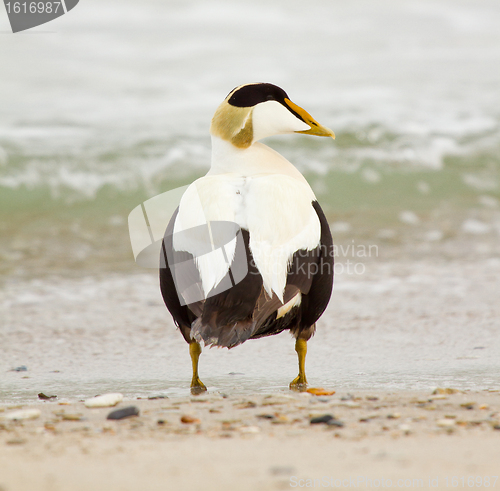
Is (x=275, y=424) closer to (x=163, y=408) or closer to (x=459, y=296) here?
(x=163, y=408)

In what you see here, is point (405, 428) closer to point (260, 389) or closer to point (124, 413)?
point (124, 413)

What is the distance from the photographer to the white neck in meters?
3.27

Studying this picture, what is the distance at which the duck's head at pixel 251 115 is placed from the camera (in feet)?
10.9

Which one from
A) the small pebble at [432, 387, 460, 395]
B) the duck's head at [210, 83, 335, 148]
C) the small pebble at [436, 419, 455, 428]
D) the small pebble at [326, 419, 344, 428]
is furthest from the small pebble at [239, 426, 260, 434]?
the duck's head at [210, 83, 335, 148]

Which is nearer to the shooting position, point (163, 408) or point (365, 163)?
point (163, 408)

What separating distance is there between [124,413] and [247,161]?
52.8 inches

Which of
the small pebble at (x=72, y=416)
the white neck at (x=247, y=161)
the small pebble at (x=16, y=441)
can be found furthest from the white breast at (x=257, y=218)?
the small pebble at (x=16, y=441)

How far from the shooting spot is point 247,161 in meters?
3.29

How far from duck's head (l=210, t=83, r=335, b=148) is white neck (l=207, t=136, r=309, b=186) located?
0.03 m

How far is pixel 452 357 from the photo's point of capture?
3771 mm

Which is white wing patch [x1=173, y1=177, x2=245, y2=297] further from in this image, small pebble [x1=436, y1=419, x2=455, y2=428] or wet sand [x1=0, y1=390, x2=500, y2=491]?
small pebble [x1=436, y1=419, x2=455, y2=428]

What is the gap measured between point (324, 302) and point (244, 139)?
84cm

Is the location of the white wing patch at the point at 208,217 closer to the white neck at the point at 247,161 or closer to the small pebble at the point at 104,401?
the white neck at the point at 247,161

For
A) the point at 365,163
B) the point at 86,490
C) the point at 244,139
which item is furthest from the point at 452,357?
the point at 365,163
